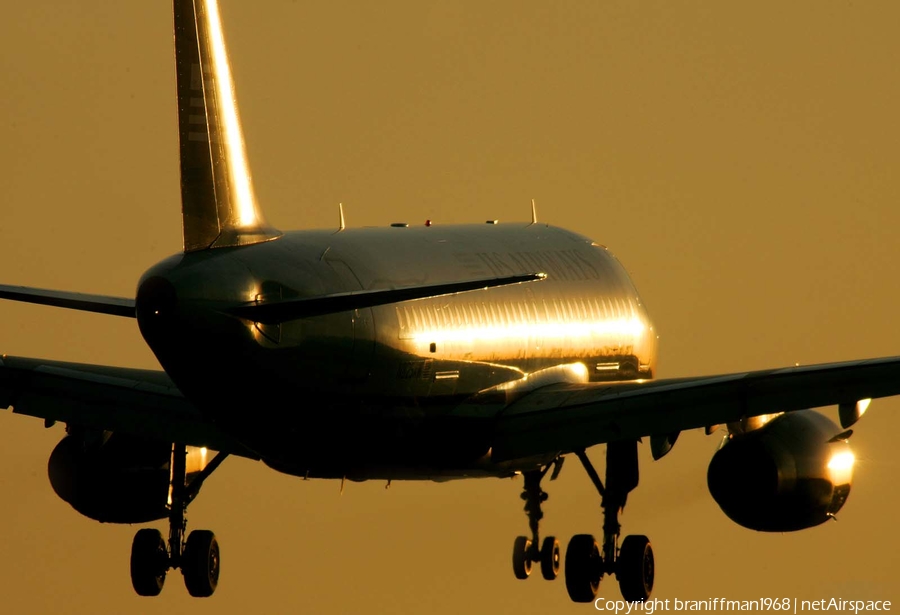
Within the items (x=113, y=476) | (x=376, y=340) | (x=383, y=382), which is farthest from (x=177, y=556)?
(x=376, y=340)

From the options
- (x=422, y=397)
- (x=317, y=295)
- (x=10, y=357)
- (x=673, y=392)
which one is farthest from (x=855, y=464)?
(x=10, y=357)

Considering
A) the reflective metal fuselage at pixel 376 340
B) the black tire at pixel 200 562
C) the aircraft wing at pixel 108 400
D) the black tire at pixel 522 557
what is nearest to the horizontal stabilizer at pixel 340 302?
the reflective metal fuselage at pixel 376 340

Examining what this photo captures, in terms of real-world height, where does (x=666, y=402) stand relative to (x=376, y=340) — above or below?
Result: below

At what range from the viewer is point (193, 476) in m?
58.9

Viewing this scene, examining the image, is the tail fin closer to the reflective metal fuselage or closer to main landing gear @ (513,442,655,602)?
the reflective metal fuselage

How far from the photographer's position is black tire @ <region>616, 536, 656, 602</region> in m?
56.6

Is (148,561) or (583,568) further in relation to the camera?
(148,561)

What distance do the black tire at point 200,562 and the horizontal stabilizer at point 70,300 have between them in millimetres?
8811

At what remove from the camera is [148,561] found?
57.7m

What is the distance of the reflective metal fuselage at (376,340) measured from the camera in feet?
160

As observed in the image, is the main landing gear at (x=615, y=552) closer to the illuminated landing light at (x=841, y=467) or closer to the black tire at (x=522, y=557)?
the illuminated landing light at (x=841, y=467)

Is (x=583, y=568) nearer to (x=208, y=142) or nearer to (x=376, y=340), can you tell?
(x=376, y=340)

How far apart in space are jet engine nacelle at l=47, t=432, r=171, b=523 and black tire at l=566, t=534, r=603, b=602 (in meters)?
8.57

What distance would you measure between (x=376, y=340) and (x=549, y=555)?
13972 millimetres
